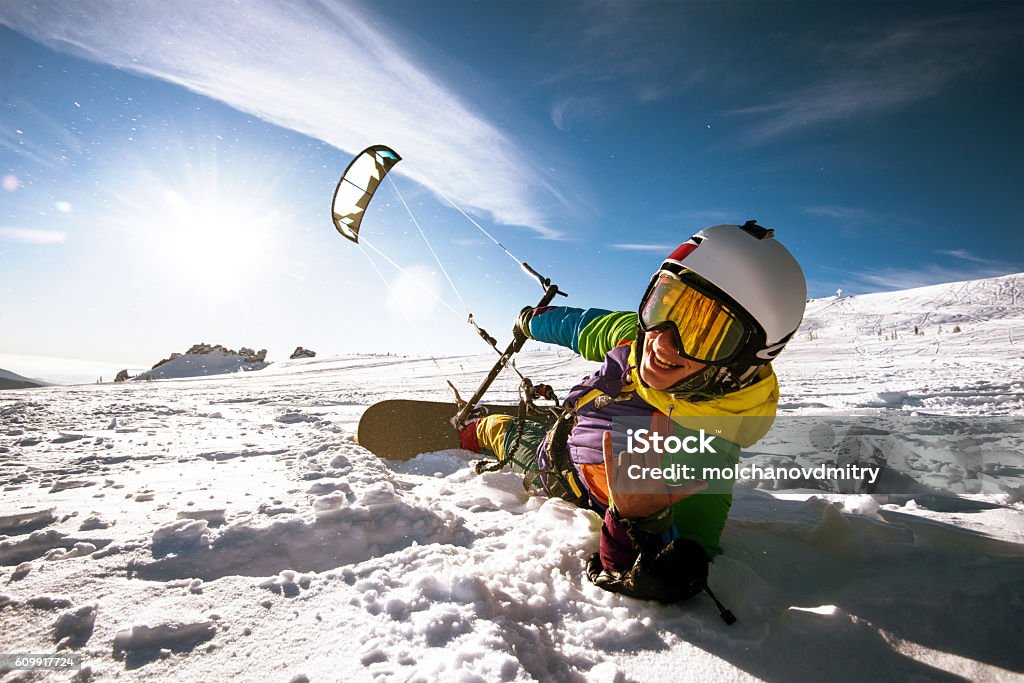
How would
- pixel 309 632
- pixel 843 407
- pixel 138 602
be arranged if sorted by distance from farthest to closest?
pixel 843 407 < pixel 138 602 < pixel 309 632

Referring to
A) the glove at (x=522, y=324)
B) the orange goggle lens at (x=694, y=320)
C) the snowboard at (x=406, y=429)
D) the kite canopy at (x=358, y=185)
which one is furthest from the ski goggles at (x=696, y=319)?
the kite canopy at (x=358, y=185)

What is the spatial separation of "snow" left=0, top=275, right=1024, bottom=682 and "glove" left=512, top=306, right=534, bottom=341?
3.58 ft

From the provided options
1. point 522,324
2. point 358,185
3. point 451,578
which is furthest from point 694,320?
point 358,185

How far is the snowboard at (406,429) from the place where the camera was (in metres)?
3.66

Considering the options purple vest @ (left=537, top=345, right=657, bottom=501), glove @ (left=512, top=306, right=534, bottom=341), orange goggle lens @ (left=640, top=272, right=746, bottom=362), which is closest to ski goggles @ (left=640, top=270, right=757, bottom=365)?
orange goggle lens @ (left=640, top=272, right=746, bottom=362)

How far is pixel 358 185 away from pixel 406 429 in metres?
4.04

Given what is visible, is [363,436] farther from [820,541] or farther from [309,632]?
[820,541]

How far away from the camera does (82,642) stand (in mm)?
1225

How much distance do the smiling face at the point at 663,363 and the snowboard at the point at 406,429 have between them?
2.49m

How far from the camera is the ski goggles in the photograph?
1562 mm

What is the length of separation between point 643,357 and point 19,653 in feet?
7.07

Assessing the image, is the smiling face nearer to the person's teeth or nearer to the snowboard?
the person's teeth

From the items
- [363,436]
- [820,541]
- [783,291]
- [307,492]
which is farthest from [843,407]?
[307,492]

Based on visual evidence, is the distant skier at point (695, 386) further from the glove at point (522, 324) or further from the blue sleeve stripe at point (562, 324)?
the glove at point (522, 324)
